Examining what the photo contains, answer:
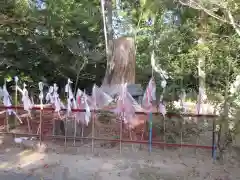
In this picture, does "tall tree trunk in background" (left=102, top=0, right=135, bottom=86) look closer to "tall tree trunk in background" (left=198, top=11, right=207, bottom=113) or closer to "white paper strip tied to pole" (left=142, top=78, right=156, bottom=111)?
"white paper strip tied to pole" (left=142, top=78, right=156, bottom=111)

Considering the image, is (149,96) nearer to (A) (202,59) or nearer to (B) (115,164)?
(B) (115,164)

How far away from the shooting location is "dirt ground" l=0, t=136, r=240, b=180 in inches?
171

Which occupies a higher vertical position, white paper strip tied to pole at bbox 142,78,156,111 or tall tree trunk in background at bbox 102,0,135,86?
tall tree trunk in background at bbox 102,0,135,86

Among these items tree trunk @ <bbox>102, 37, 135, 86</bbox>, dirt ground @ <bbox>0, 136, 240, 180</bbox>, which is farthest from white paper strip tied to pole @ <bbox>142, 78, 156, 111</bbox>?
tree trunk @ <bbox>102, 37, 135, 86</bbox>

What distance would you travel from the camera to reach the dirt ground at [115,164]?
435 cm

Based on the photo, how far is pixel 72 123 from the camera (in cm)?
568

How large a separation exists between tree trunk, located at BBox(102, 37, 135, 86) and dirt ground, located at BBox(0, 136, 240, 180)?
8.57ft

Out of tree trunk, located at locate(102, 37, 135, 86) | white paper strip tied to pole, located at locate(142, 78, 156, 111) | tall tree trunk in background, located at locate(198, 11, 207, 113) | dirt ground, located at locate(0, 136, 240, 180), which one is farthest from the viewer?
tall tree trunk in background, located at locate(198, 11, 207, 113)

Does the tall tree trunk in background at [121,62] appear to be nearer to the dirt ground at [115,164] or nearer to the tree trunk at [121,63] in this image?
the tree trunk at [121,63]

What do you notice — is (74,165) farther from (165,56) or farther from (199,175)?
(165,56)

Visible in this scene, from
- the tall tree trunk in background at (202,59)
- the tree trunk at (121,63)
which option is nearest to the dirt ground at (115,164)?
the tree trunk at (121,63)

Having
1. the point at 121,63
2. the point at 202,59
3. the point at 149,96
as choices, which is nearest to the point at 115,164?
the point at 149,96

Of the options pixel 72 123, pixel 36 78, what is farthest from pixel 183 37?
pixel 72 123

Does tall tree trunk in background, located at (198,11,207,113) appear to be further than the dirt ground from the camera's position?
Yes
